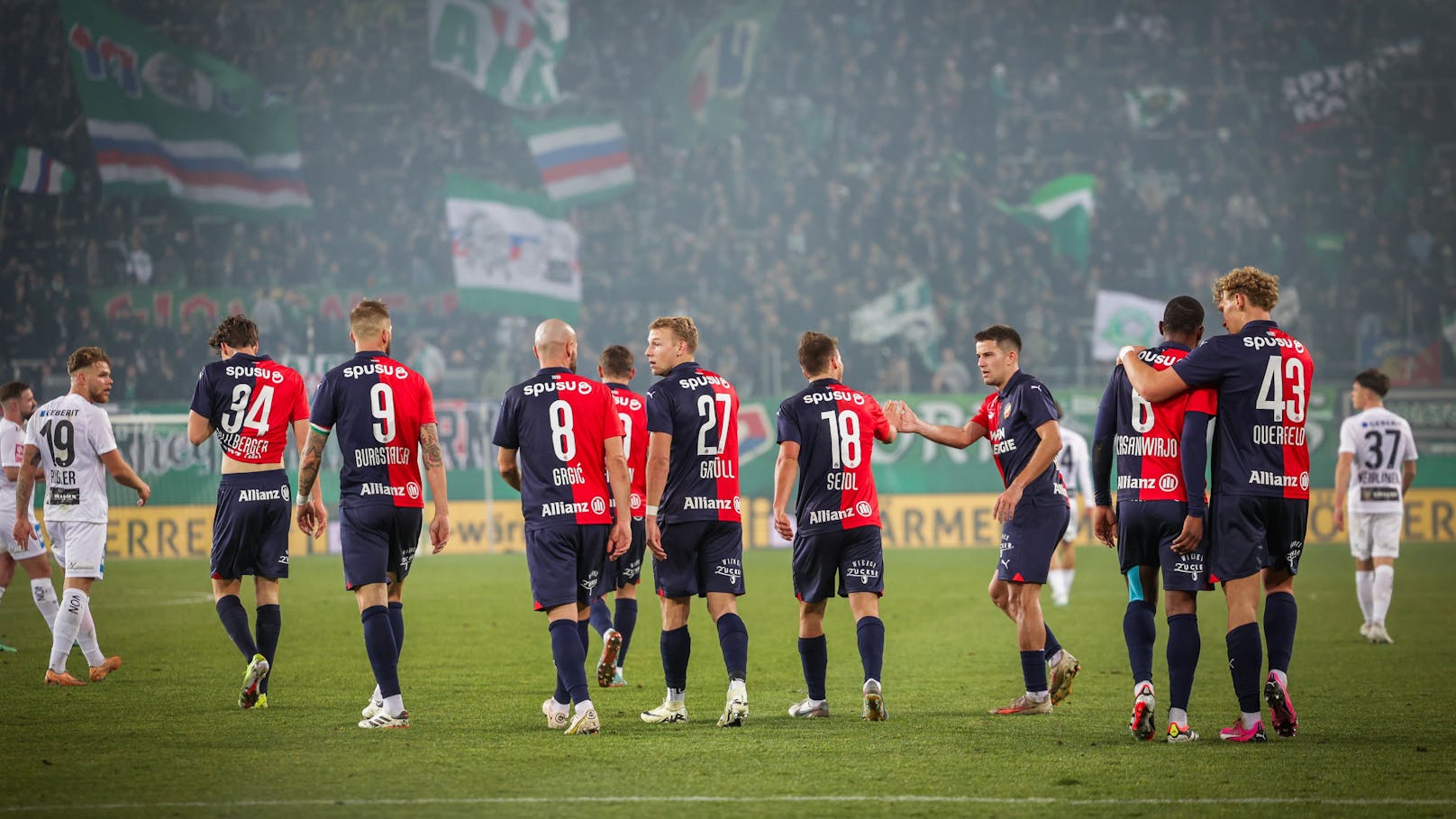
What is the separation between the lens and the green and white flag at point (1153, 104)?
35.7 m

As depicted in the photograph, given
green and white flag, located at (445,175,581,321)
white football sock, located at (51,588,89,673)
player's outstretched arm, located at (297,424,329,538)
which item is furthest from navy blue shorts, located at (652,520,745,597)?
green and white flag, located at (445,175,581,321)

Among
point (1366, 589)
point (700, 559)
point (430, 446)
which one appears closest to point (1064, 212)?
point (1366, 589)

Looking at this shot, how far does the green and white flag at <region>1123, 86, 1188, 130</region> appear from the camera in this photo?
117 feet

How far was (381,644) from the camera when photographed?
769 cm

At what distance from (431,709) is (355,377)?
7.37 ft

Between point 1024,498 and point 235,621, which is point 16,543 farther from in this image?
point 1024,498

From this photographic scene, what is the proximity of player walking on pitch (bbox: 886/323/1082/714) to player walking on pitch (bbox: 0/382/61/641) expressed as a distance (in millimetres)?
7037

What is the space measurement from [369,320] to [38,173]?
97.1 ft

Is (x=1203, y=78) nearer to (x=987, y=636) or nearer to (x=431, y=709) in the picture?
(x=987, y=636)

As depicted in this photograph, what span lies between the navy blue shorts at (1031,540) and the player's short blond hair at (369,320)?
3.73 meters

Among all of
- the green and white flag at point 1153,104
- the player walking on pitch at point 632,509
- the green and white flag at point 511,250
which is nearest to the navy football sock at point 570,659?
the player walking on pitch at point 632,509

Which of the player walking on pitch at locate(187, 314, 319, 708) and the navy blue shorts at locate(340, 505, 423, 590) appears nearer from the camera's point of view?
the navy blue shorts at locate(340, 505, 423, 590)

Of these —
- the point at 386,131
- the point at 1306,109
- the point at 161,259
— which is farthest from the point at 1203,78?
the point at 161,259

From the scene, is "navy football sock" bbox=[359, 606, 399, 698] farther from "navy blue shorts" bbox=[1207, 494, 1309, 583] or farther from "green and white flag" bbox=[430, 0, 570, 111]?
"green and white flag" bbox=[430, 0, 570, 111]
